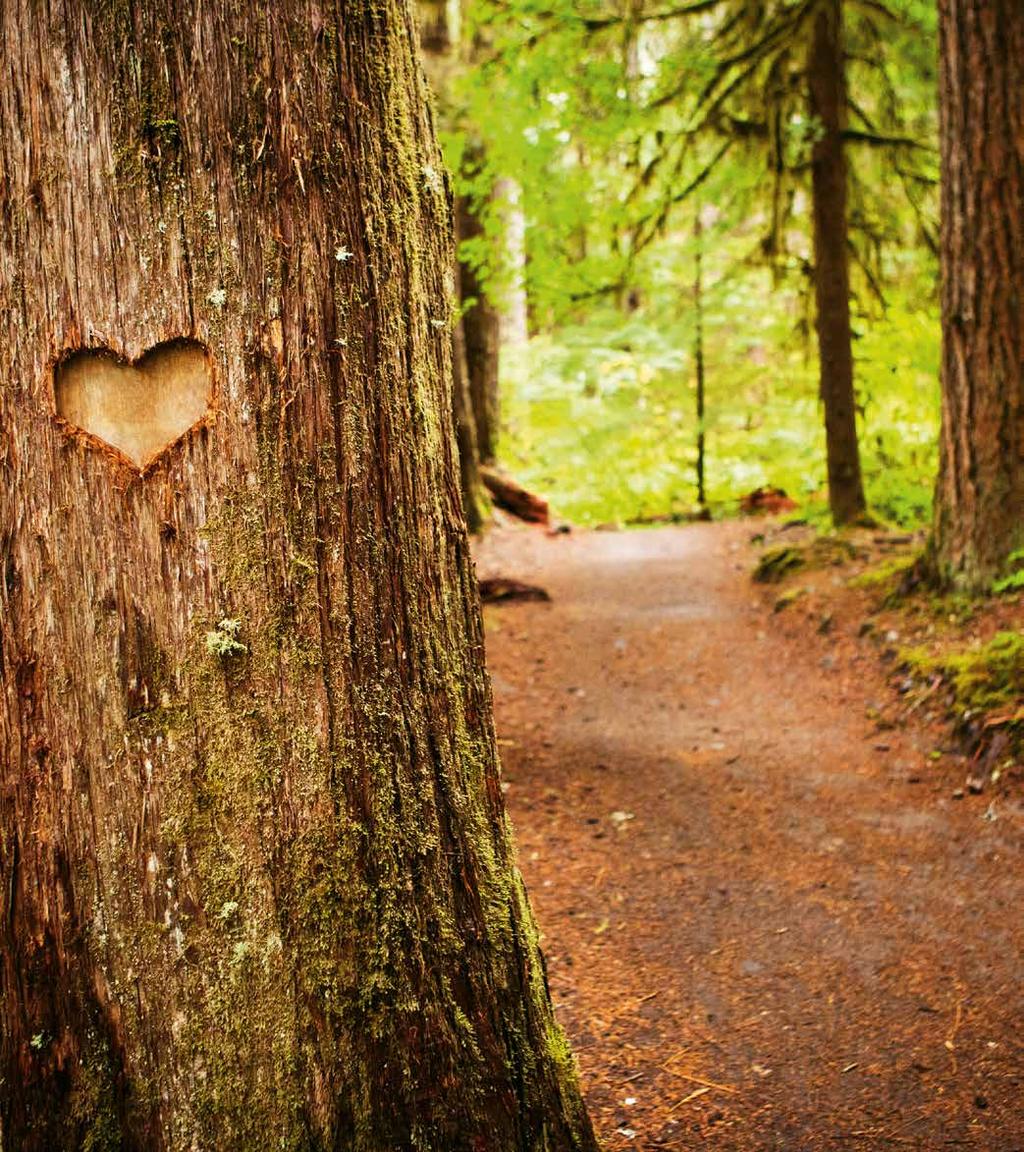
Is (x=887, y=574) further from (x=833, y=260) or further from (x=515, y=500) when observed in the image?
(x=515, y=500)

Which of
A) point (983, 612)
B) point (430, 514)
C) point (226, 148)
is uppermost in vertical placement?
point (226, 148)

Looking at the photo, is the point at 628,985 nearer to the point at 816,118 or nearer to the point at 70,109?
the point at 70,109

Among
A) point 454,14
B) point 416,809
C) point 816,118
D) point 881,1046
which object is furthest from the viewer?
point 454,14

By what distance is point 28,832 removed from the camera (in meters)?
1.86

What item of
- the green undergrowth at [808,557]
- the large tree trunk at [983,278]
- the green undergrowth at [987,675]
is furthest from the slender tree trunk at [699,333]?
the green undergrowth at [987,675]

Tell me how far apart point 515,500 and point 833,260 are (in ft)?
21.8

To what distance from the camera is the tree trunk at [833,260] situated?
9484 millimetres

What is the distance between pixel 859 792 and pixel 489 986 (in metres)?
3.68

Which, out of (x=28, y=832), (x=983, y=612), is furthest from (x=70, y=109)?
(x=983, y=612)

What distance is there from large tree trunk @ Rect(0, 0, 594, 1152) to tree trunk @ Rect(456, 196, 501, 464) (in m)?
13.0

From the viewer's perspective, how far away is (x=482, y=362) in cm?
1559

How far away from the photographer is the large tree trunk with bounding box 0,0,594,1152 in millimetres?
1798

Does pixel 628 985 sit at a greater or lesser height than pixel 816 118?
lesser

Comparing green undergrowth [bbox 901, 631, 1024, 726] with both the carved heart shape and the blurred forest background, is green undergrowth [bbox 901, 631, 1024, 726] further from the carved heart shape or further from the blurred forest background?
the blurred forest background
